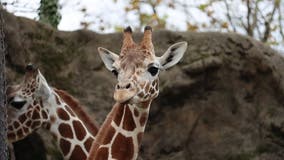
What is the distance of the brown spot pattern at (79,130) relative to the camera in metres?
9.78

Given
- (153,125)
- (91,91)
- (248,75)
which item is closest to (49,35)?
(91,91)

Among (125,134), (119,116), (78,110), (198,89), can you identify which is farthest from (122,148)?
(198,89)

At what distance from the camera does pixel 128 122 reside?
8289 mm

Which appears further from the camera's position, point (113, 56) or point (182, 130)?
point (182, 130)

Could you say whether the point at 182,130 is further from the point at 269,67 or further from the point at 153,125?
the point at 269,67

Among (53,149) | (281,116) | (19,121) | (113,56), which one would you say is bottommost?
(281,116)

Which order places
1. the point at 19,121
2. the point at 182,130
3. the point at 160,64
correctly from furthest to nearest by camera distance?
the point at 182,130
the point at 19,121
the point at 160,64

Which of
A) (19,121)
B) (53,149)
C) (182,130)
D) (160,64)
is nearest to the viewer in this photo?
(160,64)

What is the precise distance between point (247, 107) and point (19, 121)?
3329 mm

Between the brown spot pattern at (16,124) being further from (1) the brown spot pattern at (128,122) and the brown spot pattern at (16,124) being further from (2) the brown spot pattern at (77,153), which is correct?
(1) the brown spot pattern at (128,122)

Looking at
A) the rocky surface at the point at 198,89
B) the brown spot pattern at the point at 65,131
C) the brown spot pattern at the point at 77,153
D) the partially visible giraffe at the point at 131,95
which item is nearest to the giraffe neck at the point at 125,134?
the partially visible giraffe at the point at 131,95

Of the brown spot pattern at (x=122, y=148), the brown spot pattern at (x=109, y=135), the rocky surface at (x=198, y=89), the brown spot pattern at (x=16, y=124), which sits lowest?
the rocky surface at (x=198, y=89)

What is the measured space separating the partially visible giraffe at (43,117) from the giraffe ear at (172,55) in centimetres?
179

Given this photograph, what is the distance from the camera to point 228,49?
37.8 feet
